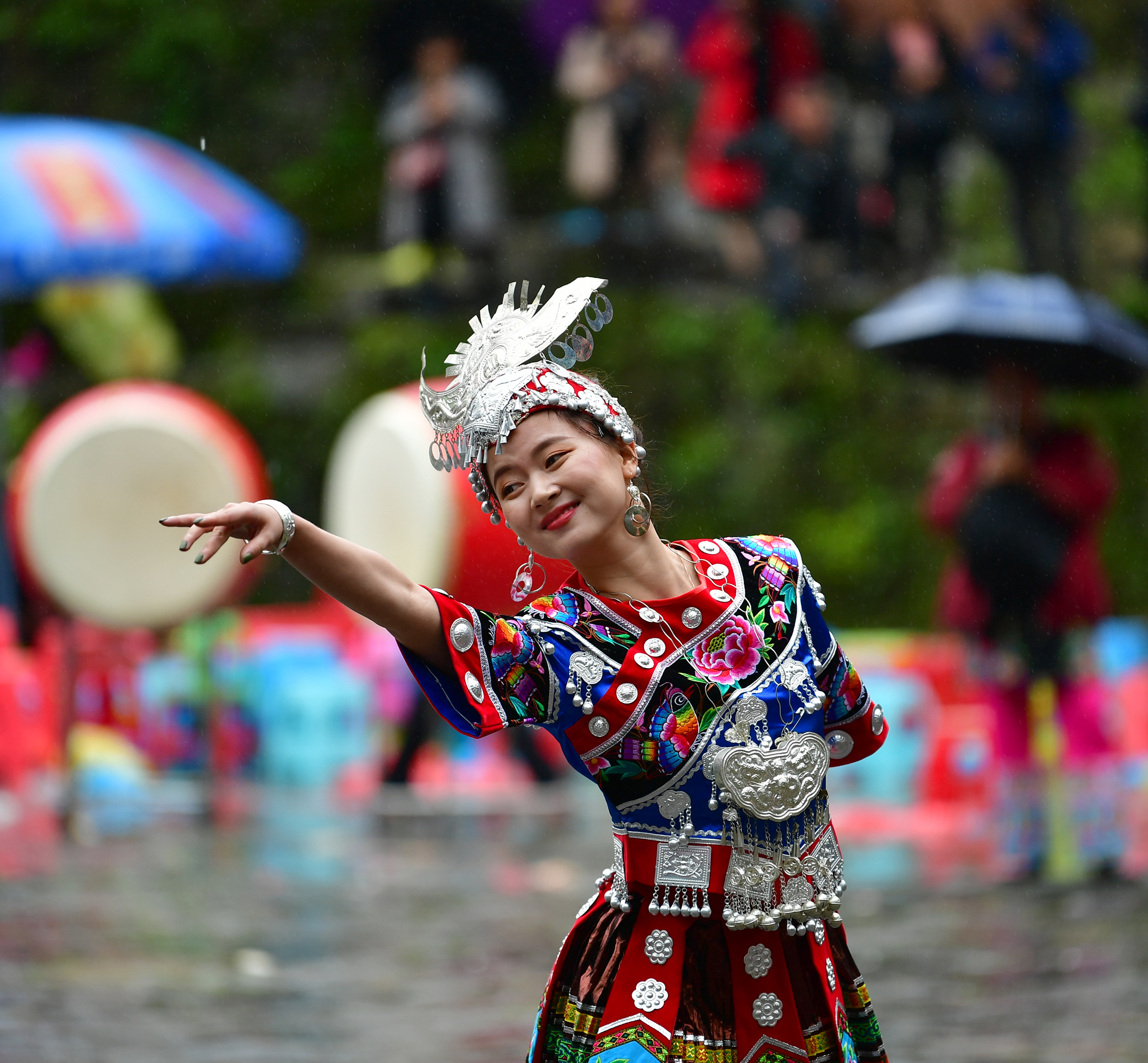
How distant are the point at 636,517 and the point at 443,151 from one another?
11.2 meters

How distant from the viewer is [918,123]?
41.3 feet

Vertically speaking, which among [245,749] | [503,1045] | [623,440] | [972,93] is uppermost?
[972,93]

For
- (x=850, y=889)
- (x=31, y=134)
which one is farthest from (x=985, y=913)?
(x=31, y=134)

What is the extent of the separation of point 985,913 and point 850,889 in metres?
0.53

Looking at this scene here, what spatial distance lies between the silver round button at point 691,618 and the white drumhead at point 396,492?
587 cm

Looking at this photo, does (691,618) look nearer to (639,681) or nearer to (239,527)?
(639,681)

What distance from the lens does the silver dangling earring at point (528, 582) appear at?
252 cm

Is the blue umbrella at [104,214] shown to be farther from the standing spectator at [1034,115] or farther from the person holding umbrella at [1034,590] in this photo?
the person holding umbrella at [1034,590]

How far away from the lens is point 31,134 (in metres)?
9.74

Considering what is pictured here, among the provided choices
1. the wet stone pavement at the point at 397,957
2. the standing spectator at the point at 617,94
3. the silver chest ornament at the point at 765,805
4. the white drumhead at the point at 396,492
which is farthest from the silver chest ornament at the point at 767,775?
the standing spectator at the point at 617,94

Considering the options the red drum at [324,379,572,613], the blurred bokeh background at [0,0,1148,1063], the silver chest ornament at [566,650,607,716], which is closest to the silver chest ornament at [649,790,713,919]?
the silver chest ornament at [566,650,607,716]

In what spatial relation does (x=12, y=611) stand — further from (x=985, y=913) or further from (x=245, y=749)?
(x=985, y=913)

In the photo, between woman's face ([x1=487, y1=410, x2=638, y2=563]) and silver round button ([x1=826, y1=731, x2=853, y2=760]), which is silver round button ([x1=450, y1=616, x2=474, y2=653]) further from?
silver round button ([x1=826, y1=731, x2=853, y2=760])

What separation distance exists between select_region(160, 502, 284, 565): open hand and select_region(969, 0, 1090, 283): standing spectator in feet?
30.6
